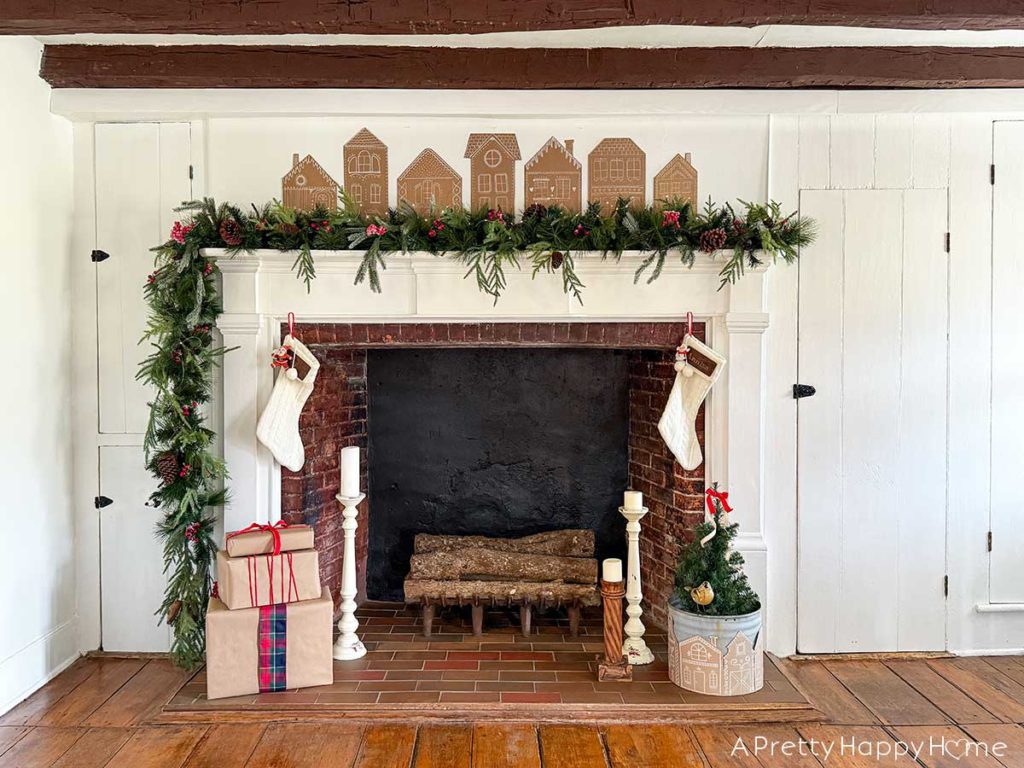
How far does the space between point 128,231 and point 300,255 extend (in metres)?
0.83

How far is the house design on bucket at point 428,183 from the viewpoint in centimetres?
321

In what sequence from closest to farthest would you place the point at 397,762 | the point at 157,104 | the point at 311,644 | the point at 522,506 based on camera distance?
the point at 397,762, the point at 311,644, the point at 157,104, the point at 522,506

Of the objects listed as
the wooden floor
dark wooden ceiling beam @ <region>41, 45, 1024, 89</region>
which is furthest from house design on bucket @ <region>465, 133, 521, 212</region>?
the wooden floor

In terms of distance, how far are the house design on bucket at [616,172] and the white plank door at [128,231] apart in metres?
1.75

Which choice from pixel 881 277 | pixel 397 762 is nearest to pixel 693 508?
pixel 881 277

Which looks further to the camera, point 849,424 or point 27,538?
point 849,424

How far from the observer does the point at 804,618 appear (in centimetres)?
330

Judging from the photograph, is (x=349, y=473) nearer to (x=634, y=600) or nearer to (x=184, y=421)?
(x=184, y=421)

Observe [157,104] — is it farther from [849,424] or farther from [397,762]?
[849,424]

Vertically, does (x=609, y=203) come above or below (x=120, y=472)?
above

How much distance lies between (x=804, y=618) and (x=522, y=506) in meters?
1.39

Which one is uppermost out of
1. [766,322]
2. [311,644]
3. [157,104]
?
[157,104]

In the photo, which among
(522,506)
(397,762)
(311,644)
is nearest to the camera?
(397,762)

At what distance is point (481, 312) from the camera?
316cm
